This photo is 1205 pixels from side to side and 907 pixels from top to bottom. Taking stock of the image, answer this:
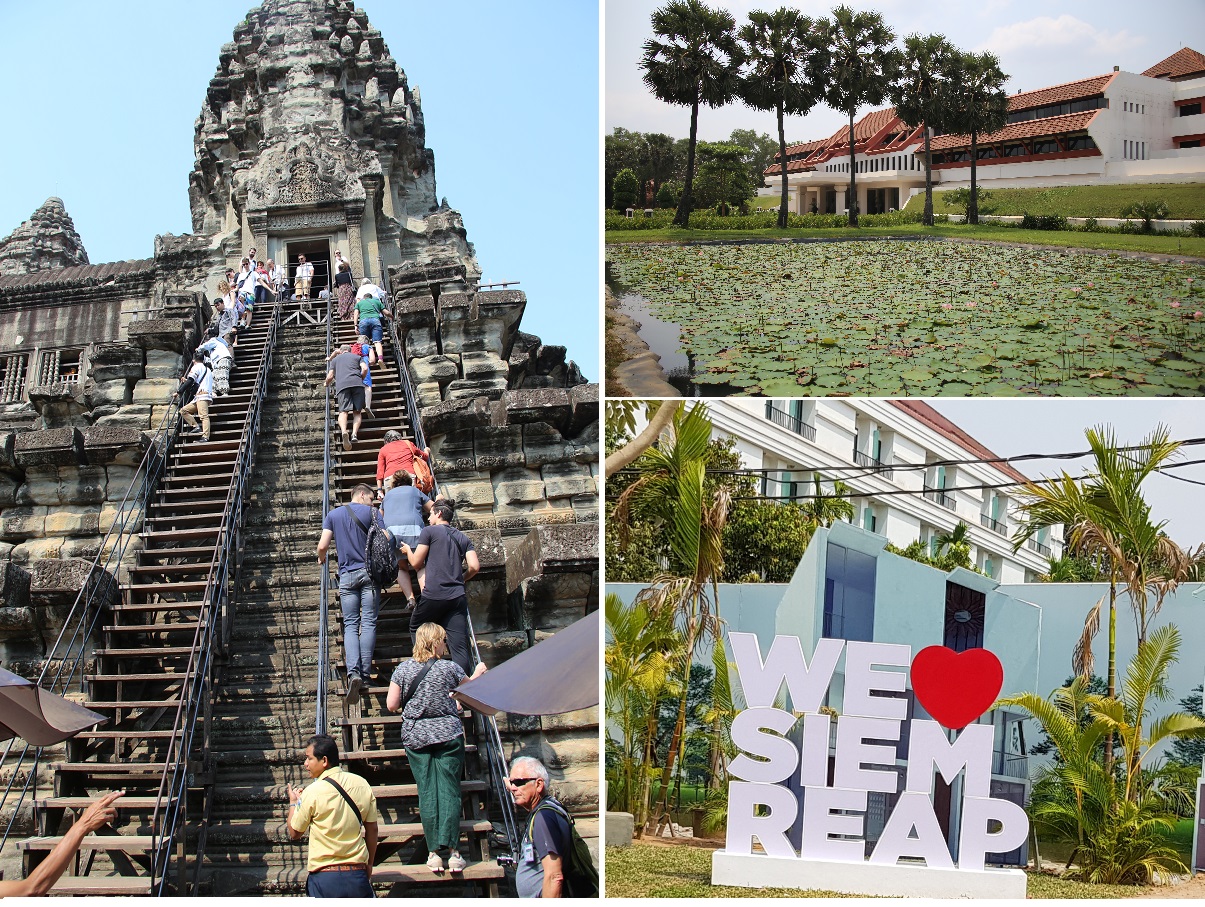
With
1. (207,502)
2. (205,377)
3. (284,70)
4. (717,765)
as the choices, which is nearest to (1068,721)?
(717,765)

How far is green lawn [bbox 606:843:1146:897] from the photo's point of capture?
8.58m

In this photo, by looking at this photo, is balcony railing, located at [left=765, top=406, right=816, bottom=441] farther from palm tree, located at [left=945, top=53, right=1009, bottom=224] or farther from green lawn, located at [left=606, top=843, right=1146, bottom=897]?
green lawn, located at [left=606, top=843, right=1146, bottom=897]

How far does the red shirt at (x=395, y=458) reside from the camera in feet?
34.9

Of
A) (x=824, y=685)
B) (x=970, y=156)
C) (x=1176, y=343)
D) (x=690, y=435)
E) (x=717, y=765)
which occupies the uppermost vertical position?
(x=970, y=156)

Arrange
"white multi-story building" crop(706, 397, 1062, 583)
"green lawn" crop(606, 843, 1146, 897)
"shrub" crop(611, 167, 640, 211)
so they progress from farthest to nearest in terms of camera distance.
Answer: "shrub" crop(611, 167, 640, 211) < "white multi-story building" crop(706, 397, 1062, 583) < "green lawn" crop(606, 843, 1146, 897)

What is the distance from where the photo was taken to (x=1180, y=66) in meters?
9.73

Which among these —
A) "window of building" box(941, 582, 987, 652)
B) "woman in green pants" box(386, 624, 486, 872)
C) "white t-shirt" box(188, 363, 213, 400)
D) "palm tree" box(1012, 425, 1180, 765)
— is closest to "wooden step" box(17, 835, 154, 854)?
"woman in green pants" box(386, 624, 486, 872)

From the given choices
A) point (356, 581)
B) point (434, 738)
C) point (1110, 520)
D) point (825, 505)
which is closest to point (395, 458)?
point (356, 581)

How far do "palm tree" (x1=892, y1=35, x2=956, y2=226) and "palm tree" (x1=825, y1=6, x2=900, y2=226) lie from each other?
12 cm

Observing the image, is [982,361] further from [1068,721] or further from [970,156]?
[1068,721]

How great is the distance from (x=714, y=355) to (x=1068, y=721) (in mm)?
3424

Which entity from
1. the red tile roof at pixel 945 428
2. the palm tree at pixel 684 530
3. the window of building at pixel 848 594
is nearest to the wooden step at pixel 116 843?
the palm tree at pixel 684 530

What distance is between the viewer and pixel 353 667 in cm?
877

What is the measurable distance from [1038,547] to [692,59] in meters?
4.18
